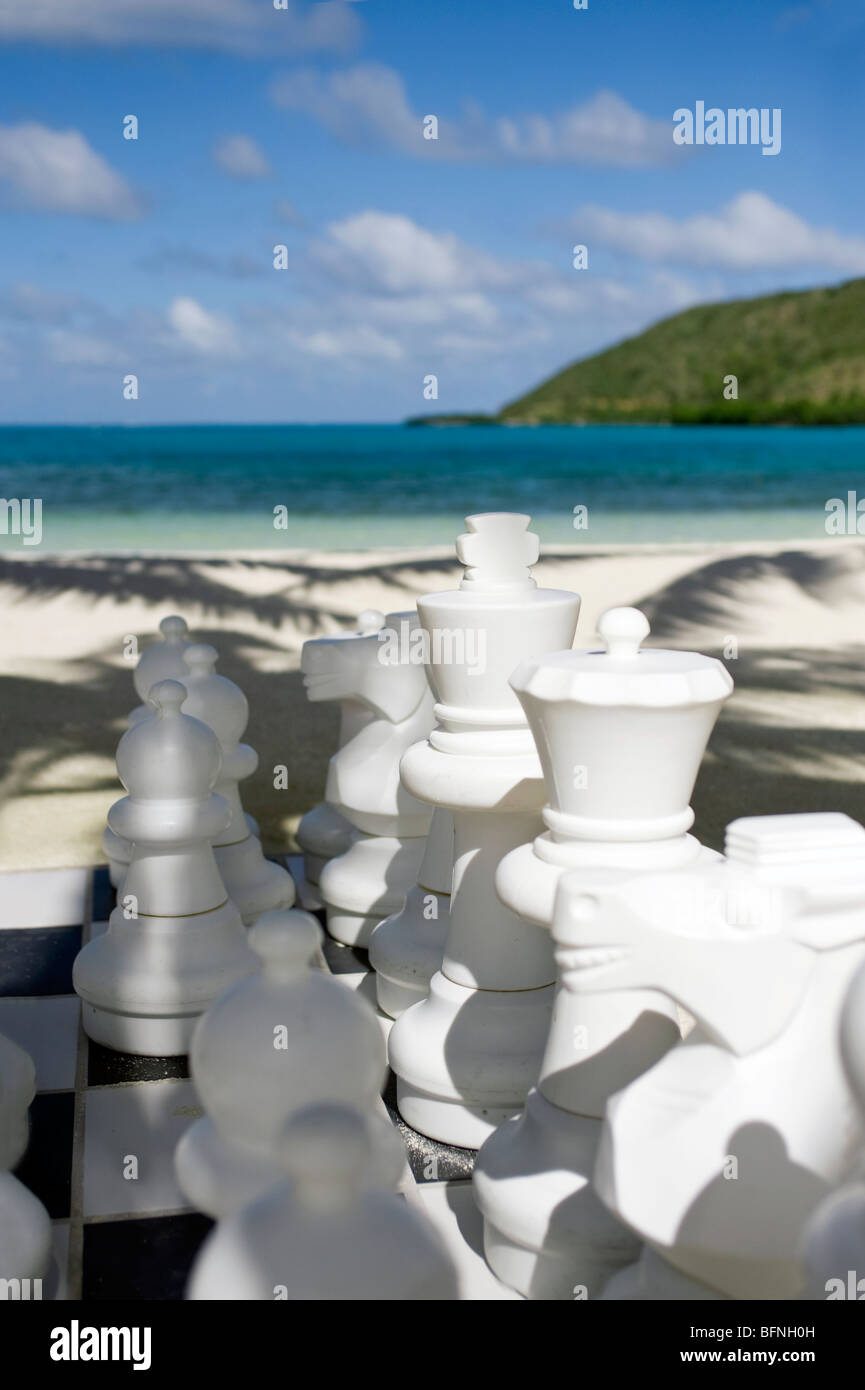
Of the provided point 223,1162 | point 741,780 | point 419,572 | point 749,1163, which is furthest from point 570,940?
point 419,572

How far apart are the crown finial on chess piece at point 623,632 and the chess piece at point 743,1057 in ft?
0.99

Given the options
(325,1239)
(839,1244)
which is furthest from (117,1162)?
(839,1244)

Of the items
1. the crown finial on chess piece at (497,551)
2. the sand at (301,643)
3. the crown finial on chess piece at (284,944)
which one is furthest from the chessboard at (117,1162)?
the sand at (301,643)

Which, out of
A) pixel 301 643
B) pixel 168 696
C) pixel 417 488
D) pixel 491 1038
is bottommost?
pixel 491 1038

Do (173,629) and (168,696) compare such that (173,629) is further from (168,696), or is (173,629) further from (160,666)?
(168,696)

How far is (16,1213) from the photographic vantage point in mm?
1366

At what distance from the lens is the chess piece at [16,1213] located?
52.7 inches

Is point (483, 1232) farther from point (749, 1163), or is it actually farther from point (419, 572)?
point (419, 572)

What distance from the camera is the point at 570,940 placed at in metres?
1.17

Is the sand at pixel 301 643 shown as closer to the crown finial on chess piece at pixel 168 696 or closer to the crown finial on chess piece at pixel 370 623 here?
the crown finial on chess piece at pixel 370 623

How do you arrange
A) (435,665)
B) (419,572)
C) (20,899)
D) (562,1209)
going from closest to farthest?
(562,1209)
(435,665)
(20,899)
(419,572)

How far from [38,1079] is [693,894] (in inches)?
48.4

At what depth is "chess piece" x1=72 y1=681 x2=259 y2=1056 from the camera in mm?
1968

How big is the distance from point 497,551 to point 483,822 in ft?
1.27
